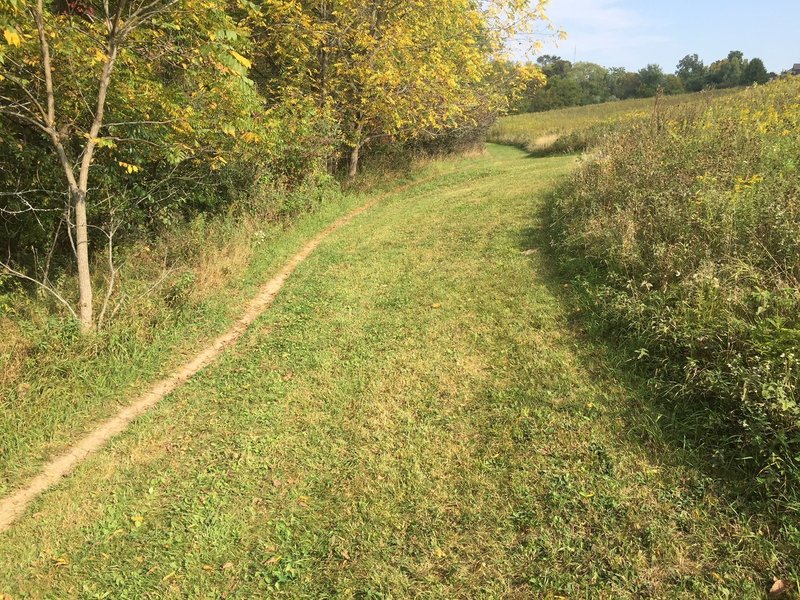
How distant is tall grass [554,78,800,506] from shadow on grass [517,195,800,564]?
4cm

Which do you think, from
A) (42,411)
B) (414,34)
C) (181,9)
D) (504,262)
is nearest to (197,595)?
(42,411)

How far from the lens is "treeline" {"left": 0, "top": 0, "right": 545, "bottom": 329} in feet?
17.8

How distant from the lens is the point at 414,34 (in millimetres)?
12977

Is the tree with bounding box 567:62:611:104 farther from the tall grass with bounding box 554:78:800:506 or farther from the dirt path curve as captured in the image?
the dirt path curve

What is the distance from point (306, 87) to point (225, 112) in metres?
6.01

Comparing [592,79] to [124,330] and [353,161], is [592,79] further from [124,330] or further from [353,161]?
[124,330]

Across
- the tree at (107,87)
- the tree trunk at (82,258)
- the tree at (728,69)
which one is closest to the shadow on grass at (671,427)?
the tree at (107,87)

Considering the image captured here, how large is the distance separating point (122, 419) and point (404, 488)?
295 cm

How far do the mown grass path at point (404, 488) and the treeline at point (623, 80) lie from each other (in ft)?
159

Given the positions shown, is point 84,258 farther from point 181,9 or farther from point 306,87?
point 306,87

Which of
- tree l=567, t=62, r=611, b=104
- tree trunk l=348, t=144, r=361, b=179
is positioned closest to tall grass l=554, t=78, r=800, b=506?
tree trunk l=348, t=144, r=361, b=179

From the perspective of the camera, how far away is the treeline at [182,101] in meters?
5.41

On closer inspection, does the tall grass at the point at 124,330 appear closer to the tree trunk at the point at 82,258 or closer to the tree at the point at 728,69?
the tree trunk at the point at 82,258

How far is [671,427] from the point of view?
11.2 ft
